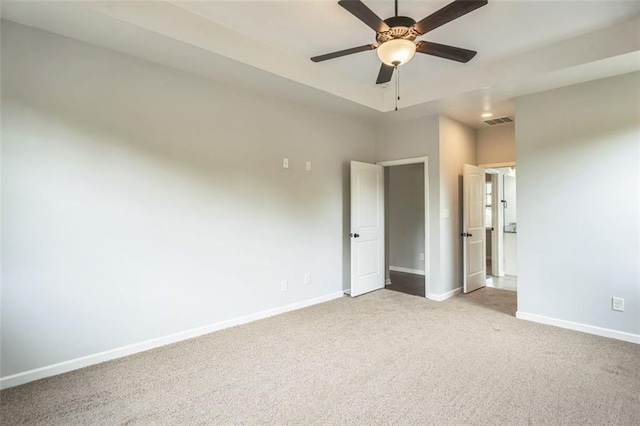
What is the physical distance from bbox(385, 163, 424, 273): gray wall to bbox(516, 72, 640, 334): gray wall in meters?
2.76

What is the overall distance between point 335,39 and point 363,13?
1016mm

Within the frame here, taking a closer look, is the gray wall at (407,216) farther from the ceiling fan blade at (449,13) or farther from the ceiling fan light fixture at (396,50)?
Answer: the ceiling fan blade at (449,13)

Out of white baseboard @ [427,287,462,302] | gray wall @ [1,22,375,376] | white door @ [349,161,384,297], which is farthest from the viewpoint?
white door @ [349,161,384,297]

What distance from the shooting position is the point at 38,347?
96.7 inches

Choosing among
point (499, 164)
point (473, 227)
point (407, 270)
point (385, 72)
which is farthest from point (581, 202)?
point (407, 270)

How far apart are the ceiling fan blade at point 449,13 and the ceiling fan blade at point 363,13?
247 millimetres

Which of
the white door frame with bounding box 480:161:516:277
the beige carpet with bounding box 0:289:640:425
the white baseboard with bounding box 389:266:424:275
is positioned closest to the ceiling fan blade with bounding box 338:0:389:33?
the beige carpet with bounding box 0:289:640:425

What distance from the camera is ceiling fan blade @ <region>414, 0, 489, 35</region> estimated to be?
6.46 feet

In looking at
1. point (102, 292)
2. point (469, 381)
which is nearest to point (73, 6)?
point (102, 292)

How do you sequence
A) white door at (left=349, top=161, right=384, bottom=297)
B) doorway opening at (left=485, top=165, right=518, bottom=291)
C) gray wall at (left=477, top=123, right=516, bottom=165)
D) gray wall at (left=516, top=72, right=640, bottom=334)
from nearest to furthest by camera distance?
gray wall at (left=516, top=72, right=640, bottom=334)
white door at (left=349, top=161, right=384, bottom=297)
gray wall at (left=477, top=123, right=516, bottom=165)
doorway opening at (left=485, top=165, right=518, bottom=291)

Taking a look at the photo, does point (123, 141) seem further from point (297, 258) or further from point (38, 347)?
point (297, 258)

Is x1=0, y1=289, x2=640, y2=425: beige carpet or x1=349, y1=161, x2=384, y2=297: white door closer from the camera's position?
x1=0, y1=289, x2=640, y2=425: beige carpet

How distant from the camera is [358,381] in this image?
2410mm

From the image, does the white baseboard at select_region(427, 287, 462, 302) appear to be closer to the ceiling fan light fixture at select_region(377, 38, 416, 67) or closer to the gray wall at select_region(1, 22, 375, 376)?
the gray wall at select_region(1, 22, 375, 376)
